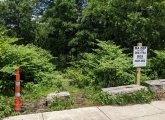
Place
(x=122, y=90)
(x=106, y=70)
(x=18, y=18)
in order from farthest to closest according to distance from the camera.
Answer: (x=18, y=18) → (x=106, y=70) → (x=122, y=90)

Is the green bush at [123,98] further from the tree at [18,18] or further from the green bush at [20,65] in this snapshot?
the tree at [18,18]

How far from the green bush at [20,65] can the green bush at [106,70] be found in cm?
103

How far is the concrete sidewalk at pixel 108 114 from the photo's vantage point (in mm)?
5713

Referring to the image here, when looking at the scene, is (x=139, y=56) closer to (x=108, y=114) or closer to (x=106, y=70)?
(x=106, y=70)

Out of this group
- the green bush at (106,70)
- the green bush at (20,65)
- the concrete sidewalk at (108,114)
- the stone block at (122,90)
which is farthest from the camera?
the green bush at (106,70)

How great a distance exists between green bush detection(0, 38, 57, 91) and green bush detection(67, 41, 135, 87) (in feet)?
3.39

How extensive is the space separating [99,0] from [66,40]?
6378 mm

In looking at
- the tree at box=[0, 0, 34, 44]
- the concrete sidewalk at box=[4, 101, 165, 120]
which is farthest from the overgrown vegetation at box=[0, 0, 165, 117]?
the tree at box=[0, 0, 34, 44]

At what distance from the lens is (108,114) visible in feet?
19.5

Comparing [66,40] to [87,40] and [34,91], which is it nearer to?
[87,40]

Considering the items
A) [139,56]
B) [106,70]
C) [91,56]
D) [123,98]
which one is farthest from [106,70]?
[123,98]

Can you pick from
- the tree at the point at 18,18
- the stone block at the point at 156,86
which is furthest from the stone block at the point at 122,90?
the tree at the point at 18,18

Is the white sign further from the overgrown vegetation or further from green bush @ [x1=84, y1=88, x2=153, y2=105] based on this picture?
green bush @ [x1=84, y1=88, x2=153, y2=105]

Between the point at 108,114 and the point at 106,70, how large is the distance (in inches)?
102
